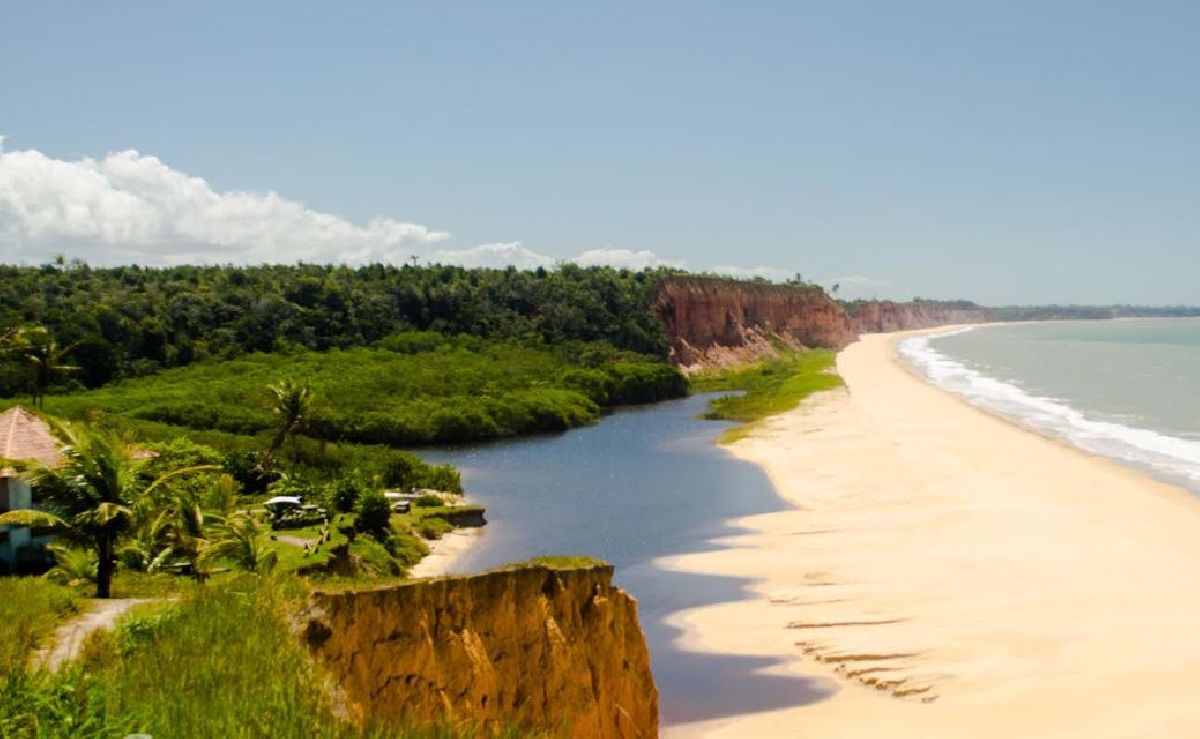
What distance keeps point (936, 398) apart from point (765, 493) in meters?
46.2

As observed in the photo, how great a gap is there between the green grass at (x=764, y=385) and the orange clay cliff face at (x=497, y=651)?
51.4 m

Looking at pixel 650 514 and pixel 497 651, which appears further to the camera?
pixel 650 514

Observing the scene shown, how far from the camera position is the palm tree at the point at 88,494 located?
58.0 feet

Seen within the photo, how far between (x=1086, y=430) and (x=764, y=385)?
140 feet

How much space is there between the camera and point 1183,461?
54844 millimetres

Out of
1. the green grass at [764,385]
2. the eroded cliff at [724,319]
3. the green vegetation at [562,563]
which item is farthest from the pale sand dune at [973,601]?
the eroded cliff at [724,319]

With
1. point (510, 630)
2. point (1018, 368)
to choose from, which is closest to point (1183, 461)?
point (510, 630)

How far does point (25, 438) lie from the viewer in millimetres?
23469

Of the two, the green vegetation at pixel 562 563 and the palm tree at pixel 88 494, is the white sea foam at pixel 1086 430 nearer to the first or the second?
the green vegetation at pixel 562 563

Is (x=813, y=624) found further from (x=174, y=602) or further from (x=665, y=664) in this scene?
(x=174, y=602)

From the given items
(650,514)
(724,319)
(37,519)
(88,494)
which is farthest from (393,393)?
(724,319)

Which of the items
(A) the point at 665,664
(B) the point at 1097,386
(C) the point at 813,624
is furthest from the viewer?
(B) the point at 1097,386

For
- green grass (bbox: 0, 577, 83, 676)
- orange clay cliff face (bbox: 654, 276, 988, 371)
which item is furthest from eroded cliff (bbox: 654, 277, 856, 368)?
green grass (bbox: 0, 577, 83, 676)

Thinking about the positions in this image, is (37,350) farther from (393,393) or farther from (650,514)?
(393,393)
